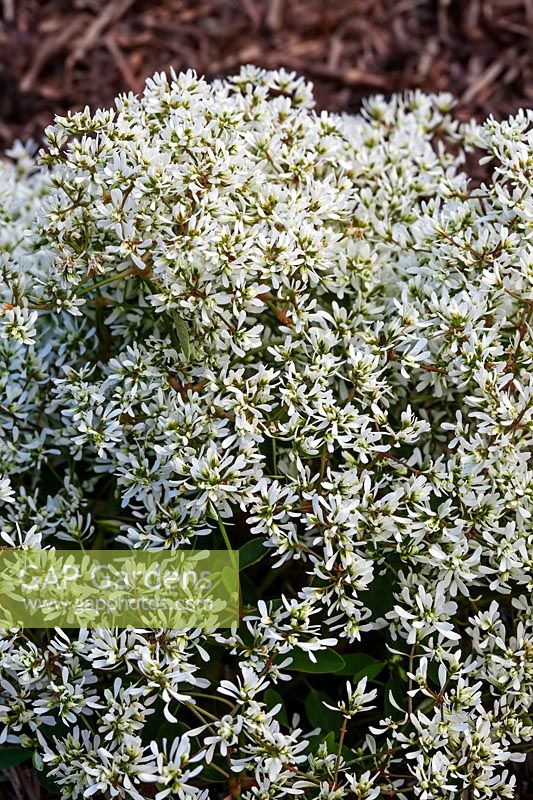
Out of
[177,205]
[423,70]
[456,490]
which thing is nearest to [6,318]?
[177,205]

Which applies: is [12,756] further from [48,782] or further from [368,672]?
[368,672]

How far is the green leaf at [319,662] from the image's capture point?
2.01 metres

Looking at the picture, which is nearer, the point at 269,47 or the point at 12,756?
the point at 12,756

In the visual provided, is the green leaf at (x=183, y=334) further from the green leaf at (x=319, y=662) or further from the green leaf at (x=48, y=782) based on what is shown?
the green leaf at (x=48, y=782)

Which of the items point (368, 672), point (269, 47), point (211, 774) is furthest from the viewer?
point (269, 47)

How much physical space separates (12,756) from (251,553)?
2.16ft

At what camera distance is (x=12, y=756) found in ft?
6.77

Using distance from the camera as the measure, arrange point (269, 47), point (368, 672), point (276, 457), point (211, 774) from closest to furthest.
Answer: point (211, 774) < point (368, 672) < point (276, 457) < point (269, 47)

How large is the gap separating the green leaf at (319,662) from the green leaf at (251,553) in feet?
0.69

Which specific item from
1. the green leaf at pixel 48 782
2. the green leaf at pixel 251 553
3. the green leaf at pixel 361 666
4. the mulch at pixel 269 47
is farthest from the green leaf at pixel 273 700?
the mulch at pixel 269 47

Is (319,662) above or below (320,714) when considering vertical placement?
above

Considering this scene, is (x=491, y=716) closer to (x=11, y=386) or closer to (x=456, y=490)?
(x=456, y=490)
